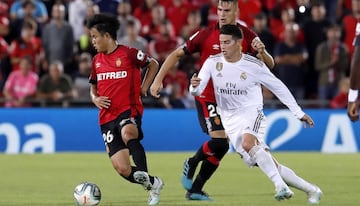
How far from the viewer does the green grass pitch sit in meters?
11.8

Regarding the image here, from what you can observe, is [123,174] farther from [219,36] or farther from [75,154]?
[75,154]

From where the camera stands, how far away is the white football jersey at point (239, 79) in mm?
11344

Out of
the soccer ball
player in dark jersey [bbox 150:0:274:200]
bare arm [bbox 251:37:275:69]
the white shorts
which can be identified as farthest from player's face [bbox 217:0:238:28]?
the soccer ball

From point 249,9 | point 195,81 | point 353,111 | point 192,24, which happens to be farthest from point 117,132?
point 249,9

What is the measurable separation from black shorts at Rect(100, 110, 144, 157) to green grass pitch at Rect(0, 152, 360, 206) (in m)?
0.59

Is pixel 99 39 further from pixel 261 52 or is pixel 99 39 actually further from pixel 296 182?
pixel 296 182

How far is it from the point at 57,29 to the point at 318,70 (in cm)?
542

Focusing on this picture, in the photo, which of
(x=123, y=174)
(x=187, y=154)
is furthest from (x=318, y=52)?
(x=123, y=174)

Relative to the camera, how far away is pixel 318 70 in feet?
74.3

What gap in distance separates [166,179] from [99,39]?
403 centimetres

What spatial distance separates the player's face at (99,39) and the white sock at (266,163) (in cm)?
200

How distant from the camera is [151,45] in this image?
2270cm

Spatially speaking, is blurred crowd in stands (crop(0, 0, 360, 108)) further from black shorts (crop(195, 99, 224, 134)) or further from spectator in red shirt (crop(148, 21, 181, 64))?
black shorts (crop(195, 99, 224, 134))

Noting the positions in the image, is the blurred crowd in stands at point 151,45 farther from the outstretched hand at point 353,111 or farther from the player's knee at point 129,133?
the outstretched hand at point 353,111
